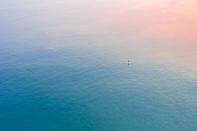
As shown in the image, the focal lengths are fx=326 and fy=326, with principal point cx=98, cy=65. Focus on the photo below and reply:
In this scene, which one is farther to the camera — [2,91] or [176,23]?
[176,23]

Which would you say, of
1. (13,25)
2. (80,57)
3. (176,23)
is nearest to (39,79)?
(80,57)

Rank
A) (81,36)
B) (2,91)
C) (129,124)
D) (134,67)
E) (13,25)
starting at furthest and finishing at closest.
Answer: (13,25)
(81,36)
(134,67)
(2,91)
(129,124)

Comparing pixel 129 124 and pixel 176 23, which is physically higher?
pixel 176 23

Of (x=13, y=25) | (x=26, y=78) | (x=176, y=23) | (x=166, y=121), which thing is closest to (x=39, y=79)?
(x=26, y=78)

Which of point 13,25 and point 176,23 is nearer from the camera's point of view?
point 176,23

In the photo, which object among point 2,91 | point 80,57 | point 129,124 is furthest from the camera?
point 80,57

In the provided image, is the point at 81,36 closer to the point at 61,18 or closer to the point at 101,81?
the point at 61,18

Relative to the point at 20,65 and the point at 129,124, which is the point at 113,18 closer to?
the point at 20,65
